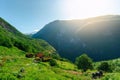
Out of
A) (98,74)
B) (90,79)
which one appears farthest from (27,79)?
(98,74)

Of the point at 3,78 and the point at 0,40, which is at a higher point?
the point at 0,40

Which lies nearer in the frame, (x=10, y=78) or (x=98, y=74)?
(x=10, y=78)

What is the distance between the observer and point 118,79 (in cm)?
3912

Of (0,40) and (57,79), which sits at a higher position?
A: (0,40)

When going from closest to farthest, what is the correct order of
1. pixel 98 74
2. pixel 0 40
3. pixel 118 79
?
pixel 118 79, pixel 98 74, pixel 0 40

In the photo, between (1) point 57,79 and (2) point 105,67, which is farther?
(2) point 105,67

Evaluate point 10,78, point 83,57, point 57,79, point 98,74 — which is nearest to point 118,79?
point 57,79

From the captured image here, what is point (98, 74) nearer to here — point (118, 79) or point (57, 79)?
point (57, 79)

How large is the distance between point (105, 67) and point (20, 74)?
75.1m

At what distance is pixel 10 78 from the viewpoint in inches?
1912

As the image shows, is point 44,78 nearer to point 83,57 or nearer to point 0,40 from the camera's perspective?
point 83,57

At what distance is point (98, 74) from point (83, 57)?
2526 inches

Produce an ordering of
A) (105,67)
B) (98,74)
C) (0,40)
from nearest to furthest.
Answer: (98,74) < (105,67) < (0,40)

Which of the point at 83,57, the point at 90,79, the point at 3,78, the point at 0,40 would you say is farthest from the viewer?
the point at 0,40
